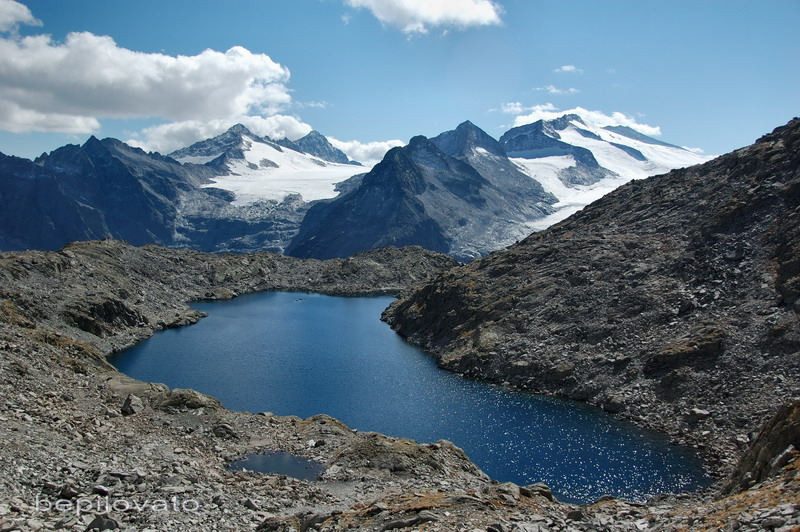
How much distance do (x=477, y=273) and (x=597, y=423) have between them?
47.0 meters

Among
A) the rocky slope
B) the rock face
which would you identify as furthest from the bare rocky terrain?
the rock face

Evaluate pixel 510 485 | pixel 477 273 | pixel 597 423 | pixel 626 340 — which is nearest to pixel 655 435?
pixel 597 423

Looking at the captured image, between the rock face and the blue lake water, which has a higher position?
the rock face

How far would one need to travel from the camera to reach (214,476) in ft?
110

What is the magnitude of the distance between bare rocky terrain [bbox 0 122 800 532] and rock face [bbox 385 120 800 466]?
247mm

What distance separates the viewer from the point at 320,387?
69.8m

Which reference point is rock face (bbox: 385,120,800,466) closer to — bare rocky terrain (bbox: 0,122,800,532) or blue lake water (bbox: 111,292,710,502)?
bare rocky terrain (bbox: 0,122,800,532)

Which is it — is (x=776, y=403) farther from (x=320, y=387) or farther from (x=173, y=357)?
(x=173, y=357)

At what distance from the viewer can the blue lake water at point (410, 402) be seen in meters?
45.5

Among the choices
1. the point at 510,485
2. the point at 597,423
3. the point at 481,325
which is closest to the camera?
the point at 510,485

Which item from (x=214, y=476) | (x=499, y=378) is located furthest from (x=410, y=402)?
(x=214, y=476)

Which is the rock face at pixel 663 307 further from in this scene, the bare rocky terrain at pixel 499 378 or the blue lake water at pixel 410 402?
the blue lake water at pixel 410 402

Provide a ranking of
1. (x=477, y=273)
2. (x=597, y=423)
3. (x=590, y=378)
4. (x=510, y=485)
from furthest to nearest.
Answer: (x=477, y=273), (x=590, y=378), (x=597, y=423), (x=510, y=485)

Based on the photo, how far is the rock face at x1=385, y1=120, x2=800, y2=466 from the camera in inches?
2175
